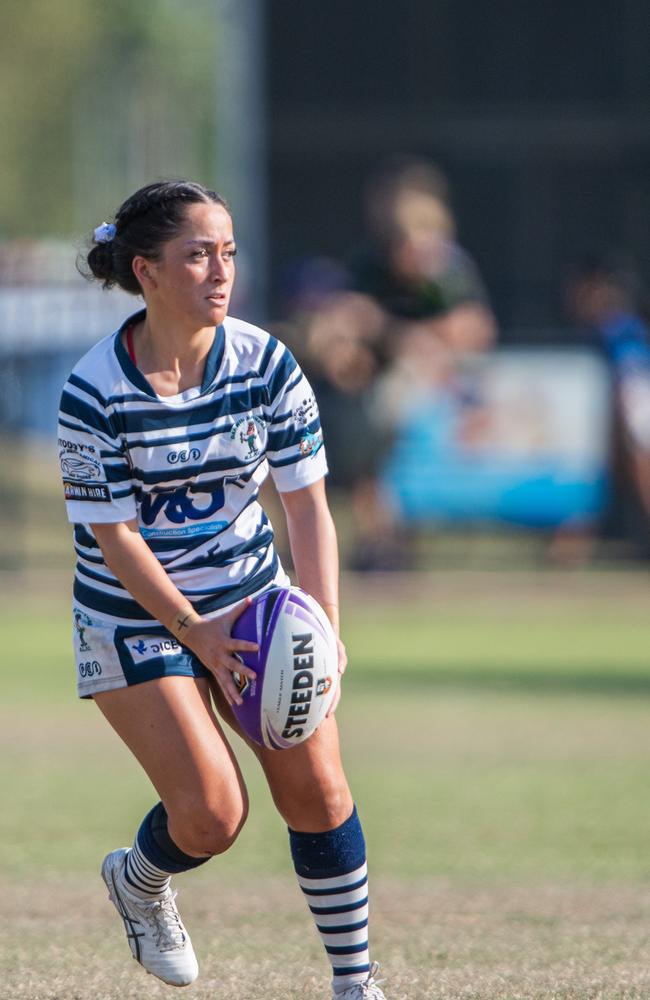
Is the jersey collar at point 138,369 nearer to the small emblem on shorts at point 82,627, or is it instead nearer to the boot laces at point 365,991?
the small emblem on shorts at point 82,627

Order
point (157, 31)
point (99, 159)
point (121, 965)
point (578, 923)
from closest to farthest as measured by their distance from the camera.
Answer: point (121, 965) < point (578, 923) < point (99, 159) < point (157, 31)

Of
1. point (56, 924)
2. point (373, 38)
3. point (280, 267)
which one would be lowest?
point (56, 924)

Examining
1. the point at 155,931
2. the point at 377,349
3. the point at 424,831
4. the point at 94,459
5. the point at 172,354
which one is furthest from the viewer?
the point at 377,349

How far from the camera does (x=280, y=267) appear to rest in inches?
746

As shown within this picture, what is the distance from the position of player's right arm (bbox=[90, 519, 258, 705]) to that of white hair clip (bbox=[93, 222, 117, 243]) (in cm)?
82

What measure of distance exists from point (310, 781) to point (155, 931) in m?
0.73

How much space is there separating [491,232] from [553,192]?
764 millimetres

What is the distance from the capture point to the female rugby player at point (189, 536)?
4.95 metres

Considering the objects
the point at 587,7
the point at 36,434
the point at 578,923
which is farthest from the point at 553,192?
the point at 578,923

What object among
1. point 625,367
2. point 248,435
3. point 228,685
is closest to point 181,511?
point 248,435

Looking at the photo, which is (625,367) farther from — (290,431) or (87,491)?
(87,491)

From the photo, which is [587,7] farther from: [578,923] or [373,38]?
[578,923]

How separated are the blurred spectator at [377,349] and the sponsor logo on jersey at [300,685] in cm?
1210

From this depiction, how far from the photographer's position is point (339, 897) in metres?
4.99
